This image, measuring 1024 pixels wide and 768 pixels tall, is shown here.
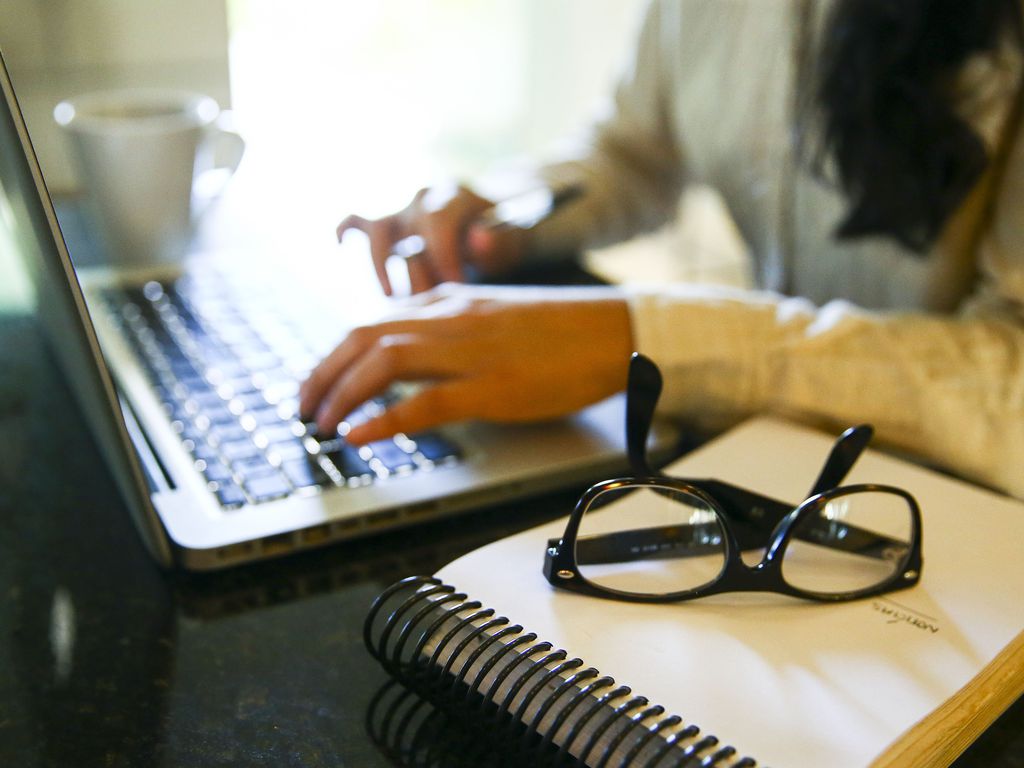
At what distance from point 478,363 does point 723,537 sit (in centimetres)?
24

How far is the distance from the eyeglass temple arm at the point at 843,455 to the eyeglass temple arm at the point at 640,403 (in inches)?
3.4

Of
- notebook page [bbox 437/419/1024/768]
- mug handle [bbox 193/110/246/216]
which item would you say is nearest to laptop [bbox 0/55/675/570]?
notebook page [bbox 437/419/1024/768]

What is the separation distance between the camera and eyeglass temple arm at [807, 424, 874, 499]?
48cm

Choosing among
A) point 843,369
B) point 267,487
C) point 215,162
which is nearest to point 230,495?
point 267,487

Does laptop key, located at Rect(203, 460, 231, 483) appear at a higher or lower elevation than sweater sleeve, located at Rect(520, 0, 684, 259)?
lower

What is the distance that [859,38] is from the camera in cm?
75

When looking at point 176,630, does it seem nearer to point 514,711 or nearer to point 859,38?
point 514,711

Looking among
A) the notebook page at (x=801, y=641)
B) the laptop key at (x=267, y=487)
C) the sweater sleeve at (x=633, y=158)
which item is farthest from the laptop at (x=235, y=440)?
the sweater sleeve at (x=633, y=158)

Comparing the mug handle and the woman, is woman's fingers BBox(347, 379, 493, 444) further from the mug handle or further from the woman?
the mug handle

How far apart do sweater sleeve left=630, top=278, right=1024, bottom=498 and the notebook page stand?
0.11m

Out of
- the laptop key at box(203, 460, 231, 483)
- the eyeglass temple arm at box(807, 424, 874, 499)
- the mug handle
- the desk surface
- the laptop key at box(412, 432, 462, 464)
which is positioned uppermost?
the mug handle

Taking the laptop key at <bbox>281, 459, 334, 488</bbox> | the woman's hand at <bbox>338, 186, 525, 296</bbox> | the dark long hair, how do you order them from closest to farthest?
the laptop key at <bbox>281, 459, 334, 488</bbox>
the dark long hair
the woman's hand at <bbox>338, 186, 525, 296</bbox>

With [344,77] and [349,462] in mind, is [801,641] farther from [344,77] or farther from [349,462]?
[344,77]

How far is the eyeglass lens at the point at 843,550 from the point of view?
458 millimetres
